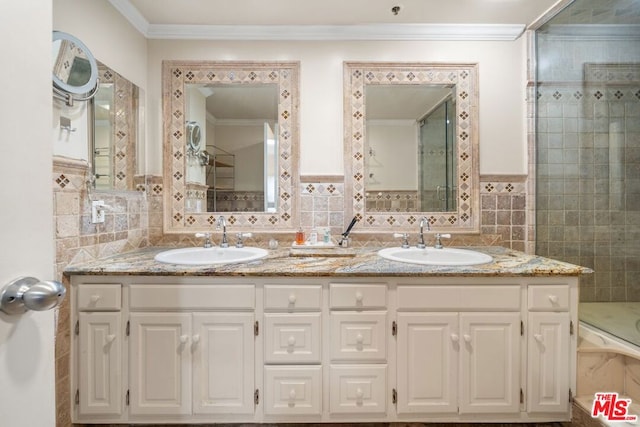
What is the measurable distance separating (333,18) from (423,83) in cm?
72

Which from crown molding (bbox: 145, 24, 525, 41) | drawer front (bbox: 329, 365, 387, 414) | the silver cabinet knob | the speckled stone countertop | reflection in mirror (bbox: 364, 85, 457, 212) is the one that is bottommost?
drawer front (bbox: 329, 365, 387, 414)

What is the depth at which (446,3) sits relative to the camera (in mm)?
1848

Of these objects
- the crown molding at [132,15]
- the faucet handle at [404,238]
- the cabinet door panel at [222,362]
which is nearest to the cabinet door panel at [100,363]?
the cabinet door panel at [222,362]

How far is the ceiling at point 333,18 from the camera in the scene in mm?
1856

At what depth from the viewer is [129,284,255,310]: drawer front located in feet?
4.92

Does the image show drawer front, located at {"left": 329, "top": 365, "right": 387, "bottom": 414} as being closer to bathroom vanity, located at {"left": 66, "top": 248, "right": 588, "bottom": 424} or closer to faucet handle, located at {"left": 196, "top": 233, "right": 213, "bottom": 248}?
bathroom vanity, located at {"left": 66, "top": 248, "right": 588, "bottom": 424}

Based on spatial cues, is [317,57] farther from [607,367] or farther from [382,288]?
[607,367]

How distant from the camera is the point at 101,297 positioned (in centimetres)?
150

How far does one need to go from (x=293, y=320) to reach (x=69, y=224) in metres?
1.18

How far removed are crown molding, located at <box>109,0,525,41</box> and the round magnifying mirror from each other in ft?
2.06

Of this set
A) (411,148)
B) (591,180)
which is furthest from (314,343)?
(591,180)

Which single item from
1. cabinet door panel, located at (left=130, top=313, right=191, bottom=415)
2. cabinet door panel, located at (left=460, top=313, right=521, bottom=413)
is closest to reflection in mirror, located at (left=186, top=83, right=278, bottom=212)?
cabinet door panel, located at (left=130, top=313, right=191, bottom=415)

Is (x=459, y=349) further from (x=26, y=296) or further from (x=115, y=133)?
(x=115, y=133)

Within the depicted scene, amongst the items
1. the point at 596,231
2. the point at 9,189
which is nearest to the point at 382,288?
the point at 9,189
